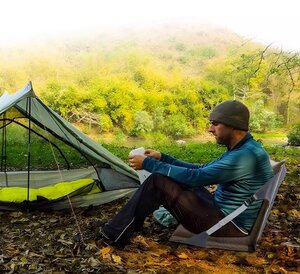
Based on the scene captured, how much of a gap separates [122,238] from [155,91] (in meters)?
38.7

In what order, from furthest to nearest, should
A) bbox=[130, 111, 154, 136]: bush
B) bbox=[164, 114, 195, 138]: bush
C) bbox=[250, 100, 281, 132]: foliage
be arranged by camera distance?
1. bbox=[250, 100, 281, 132]: foliage
2. bbox=[164, 114, 195, 138]: bush
3. bbox=[130, 111, 154, 136]: bush

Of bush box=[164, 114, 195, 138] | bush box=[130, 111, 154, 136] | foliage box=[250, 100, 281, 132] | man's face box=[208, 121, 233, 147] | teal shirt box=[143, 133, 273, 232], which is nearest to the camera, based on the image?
teal shirt box=[143, 133, 273, 232]

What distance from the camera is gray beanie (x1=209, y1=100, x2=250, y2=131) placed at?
2.83m

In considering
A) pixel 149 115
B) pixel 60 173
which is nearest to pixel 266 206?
pixel 60 173

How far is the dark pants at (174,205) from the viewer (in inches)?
115

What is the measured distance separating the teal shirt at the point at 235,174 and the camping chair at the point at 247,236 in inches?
2.2

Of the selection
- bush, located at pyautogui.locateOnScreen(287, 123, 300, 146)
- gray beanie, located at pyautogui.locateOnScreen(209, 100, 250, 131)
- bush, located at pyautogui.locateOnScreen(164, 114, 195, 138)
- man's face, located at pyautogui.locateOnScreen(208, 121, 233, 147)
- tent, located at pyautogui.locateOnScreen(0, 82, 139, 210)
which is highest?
gray beanie, located at pyautogui.locateOnScreen(209, 100, 250, 131)

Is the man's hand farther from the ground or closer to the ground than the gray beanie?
closer to the ground

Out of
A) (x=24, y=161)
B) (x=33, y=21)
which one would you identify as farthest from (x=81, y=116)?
(x=33, y=21)

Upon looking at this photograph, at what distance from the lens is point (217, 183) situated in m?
2.82

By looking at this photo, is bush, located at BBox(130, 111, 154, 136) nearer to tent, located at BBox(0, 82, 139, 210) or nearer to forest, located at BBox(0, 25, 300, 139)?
forest, located at BBox(0, 25, 300, 139)

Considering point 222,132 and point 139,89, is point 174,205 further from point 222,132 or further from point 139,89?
point 139,89

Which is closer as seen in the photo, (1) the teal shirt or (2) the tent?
(1) the teal shirt

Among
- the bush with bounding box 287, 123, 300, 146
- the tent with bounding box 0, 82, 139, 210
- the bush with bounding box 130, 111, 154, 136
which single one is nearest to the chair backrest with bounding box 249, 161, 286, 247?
the tent with bounding box 0, 82, 139, 210
